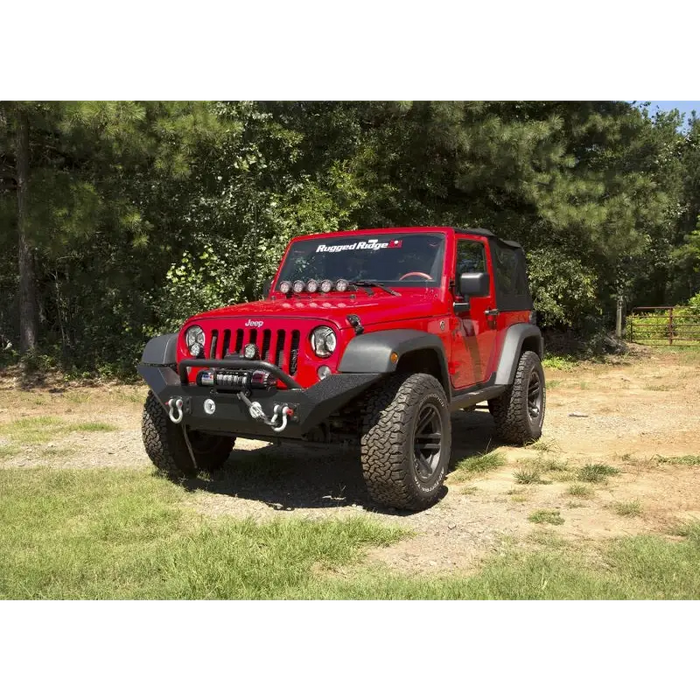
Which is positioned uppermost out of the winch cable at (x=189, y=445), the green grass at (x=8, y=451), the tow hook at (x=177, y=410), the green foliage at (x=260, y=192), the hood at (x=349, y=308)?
the green foliage at (x=260, y=192)

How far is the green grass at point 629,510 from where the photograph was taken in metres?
4.23

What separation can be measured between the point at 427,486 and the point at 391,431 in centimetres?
53

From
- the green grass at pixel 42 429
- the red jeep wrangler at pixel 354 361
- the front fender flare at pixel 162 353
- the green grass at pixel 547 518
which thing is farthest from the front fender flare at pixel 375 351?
the green grass at pixel 42 429

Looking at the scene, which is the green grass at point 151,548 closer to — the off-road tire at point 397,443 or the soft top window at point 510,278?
the off-road tire at point 397,443

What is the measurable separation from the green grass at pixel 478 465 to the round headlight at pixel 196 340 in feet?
7.24

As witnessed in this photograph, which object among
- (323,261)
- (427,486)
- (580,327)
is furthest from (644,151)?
(427,486)

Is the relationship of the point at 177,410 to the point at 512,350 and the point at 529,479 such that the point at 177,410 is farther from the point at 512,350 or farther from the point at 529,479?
the point at 512,350

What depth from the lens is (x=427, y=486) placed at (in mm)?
4406

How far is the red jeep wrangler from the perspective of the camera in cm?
406

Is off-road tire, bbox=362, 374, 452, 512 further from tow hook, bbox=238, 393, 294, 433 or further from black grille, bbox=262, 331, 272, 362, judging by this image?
black grille, bbox=262, 331, 272, 362

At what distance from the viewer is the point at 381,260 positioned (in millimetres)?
5324

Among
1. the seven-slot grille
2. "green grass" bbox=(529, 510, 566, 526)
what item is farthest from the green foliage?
"green grass" bbox=(529, 510, 566, 526)

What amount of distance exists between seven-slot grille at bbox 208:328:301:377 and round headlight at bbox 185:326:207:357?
13 centimetres

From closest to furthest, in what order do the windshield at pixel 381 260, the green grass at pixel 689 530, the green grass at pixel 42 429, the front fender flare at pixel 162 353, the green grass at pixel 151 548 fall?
the green grass at pixel 151 548 → the green grass at pixel 689 530 → the front fender flare at pixel 162 353 → the windshield at pixel 381 260 → the green grass at pixel 42 429
